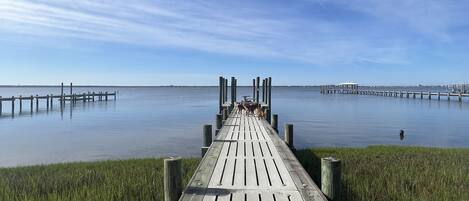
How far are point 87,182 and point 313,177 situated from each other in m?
6.65

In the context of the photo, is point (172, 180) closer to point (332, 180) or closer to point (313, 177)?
point (332, 180)

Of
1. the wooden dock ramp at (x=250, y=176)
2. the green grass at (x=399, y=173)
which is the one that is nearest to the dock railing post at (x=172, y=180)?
the wooden dock ramp at (x=250, y=176)

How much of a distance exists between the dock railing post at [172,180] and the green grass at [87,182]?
3.05 m

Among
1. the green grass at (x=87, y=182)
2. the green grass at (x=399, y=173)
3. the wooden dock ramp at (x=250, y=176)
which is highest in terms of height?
the wooden dock ramp at (x=250, y=176)

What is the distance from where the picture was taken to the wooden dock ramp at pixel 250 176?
22.7 feet

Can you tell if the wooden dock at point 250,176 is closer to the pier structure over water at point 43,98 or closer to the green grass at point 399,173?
the green grass at point 399,173

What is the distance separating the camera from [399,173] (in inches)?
499

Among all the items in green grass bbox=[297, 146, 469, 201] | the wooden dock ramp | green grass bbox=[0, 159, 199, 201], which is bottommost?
green grass bbox=[0, 159, 199, 201]

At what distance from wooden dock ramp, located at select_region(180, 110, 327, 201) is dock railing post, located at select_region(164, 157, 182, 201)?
0.19 m

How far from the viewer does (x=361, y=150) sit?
1869cm

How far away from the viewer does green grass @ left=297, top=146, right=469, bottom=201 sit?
10.1 meters

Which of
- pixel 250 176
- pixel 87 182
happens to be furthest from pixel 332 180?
pixel 87 182

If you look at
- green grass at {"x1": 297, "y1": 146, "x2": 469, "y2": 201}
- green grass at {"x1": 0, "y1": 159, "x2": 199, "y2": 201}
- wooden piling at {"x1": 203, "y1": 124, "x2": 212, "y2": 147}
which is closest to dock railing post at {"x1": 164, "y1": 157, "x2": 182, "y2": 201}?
green grass at {"x1": 0, "y1": 159, "x2": 199, "y2": 201}

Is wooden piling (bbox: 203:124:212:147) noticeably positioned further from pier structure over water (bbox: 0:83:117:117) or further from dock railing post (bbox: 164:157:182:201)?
pier structure over water (bbox: 0:83:117:117)
